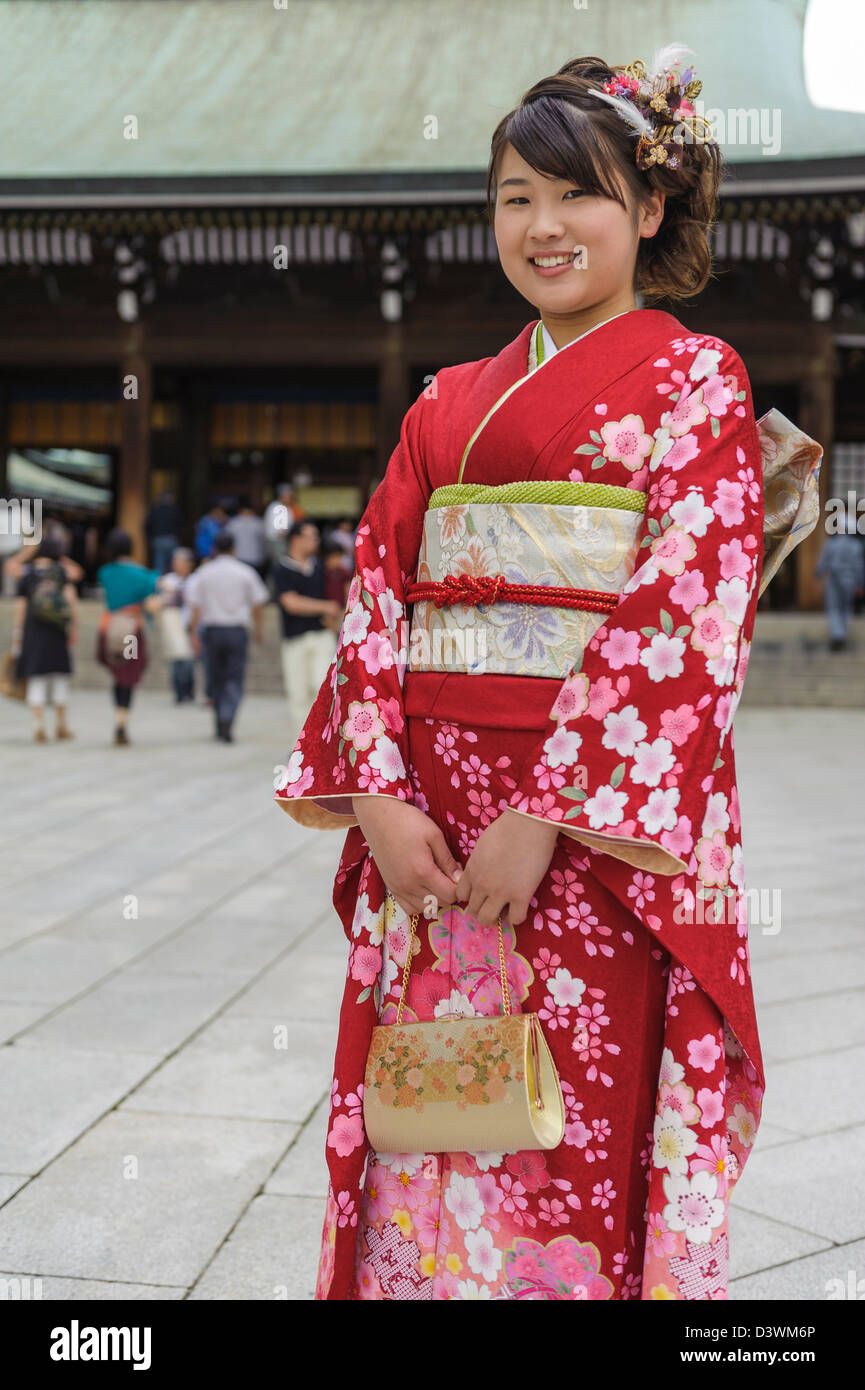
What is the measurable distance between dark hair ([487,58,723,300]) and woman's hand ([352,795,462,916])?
77cm

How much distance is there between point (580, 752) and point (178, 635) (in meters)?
10.4

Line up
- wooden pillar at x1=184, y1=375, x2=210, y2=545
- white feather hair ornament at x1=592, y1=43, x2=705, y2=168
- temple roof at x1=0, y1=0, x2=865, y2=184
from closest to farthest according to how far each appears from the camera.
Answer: white feather hair ornament at x1=592, y1=43, x2=705, y2=168, temple roof at x1=0, y1=0, x2=865, y2=184, wooden pillar at x1=184, y1=375, x2=210, y2=545

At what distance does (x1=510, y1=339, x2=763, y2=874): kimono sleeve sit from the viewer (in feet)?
4.78

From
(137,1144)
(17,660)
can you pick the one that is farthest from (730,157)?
(137,1144)

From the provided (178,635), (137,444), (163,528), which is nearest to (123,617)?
(178,635)

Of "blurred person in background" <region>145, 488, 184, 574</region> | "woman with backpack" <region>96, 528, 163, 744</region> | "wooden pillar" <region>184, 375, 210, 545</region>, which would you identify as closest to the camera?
"woman with backpack" <region>96, 528, 163, 744</region>

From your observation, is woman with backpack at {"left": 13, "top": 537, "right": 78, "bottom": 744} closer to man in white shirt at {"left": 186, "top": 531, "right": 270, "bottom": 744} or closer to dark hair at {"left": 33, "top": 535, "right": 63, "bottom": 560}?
dark hair at {"left": 33, "top": 535, "right": 63, "bottom": 560}

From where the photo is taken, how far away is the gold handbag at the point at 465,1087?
1461mm

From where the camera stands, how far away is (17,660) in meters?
9.27

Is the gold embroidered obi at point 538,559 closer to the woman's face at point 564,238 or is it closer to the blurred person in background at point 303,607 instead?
the woman's face at point 564,238

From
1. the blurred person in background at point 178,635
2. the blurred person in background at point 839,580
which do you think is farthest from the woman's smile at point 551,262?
the blurred person in background at point 839,580

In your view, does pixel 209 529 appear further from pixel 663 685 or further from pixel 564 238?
pixel 663 685

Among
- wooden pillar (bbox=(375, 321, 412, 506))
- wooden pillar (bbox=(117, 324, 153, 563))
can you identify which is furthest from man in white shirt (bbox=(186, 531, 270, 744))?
wooden pillar (bbox=(117, 324, 153, 563))
